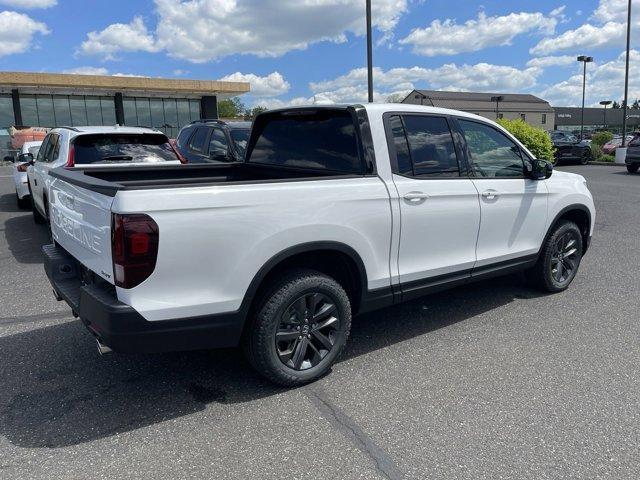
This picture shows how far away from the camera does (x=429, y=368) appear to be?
3836 millimetres

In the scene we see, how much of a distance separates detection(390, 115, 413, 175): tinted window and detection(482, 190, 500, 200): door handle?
85 cm

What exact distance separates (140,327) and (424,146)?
2517mm

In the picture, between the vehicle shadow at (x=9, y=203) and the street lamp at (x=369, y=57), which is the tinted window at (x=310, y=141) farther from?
the vehicle shadow at (x=9, y=203)

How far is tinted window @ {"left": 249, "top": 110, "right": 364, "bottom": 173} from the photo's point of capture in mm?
3949

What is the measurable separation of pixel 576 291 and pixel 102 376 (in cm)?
472

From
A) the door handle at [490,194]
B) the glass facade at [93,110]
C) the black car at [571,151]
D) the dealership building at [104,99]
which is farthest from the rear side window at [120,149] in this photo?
the dealership building at [104,99]

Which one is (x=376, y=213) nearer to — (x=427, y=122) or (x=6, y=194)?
(x=427, y=122)

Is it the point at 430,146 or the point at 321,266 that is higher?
the point at 430,146

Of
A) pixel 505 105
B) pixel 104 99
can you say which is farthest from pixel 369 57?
pixel 505 105

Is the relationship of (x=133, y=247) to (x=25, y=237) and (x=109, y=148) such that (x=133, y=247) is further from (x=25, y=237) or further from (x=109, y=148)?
(x=25, y=237)

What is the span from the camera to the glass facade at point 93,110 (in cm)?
3734

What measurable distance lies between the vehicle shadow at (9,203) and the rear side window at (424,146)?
→ 10.5 meters

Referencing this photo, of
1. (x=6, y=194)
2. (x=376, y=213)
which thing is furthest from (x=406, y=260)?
(x=6, y=194)

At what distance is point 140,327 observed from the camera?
2863 millimetres
